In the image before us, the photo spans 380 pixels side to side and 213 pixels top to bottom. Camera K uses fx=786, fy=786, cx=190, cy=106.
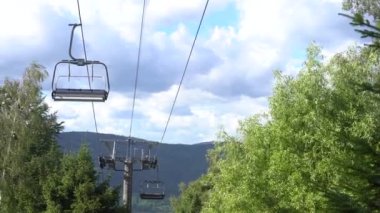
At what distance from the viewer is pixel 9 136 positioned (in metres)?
53.7

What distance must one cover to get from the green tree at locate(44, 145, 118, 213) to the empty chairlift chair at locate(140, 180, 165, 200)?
4.26 meters

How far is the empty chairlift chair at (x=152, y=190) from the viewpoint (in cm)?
4484

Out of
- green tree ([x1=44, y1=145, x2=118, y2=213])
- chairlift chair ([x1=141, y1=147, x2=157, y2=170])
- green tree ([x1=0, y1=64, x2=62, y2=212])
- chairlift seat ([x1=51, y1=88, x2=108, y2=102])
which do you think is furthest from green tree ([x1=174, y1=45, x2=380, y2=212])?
green tree ([x1=0, y1=64, x2=62, y2=212])

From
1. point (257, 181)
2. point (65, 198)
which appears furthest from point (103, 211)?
point (257, 181)

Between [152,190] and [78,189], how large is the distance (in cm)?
827

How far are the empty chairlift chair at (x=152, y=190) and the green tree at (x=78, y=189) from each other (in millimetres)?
4264

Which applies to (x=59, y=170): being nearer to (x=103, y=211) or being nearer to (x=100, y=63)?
(x=103, y=211)

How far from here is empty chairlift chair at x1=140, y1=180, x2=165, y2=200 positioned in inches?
A: 1766

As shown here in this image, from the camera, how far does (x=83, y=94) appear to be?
1859cm

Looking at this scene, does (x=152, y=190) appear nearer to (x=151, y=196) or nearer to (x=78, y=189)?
(x=151, y=196)

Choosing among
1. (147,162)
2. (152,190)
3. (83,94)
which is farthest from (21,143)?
(83,94)

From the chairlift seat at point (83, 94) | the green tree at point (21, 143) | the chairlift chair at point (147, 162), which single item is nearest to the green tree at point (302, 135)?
the chairlift seat at point (83, 94)

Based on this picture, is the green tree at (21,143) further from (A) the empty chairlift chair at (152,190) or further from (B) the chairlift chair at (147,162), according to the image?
(B) the chairlift chair at (147,162)

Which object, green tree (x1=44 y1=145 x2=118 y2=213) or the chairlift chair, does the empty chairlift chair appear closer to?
the chairlift chair
